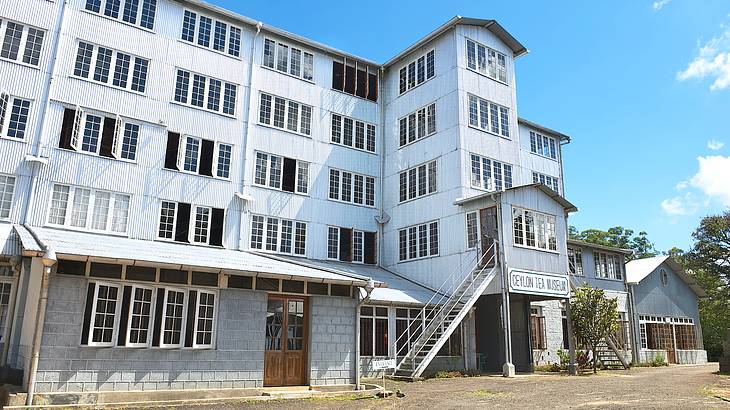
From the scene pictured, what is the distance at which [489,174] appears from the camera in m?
24.9

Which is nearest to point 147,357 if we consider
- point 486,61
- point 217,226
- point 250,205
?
point 217,226

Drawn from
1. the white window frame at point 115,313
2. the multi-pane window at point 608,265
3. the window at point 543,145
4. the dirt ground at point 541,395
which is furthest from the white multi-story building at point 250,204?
the multi-pane window at point 608,265

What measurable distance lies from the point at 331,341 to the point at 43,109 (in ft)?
42.6

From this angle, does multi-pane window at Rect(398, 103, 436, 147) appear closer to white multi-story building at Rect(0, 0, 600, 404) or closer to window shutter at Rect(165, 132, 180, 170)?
white multi-story building at Rect(0, 0, 600, 404)

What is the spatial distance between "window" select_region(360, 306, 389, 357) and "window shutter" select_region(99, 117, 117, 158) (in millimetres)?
11219

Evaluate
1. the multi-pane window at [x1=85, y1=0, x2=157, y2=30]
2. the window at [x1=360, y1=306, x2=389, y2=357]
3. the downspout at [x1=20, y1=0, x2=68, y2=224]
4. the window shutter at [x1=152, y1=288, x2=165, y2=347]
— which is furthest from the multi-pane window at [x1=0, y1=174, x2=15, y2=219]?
the window at [x1=360, y1=306, x2=389, y2=357]

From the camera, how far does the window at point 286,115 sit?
2436 cm

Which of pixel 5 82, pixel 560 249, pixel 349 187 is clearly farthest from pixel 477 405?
pixel 5 82

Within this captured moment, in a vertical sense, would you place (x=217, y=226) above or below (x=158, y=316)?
above

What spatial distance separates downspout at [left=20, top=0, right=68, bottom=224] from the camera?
18.0 metres

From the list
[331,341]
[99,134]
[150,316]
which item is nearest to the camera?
[150,316]

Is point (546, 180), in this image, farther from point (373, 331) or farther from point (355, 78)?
point (373, 331)

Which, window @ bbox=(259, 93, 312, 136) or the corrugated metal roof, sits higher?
window @ bbox=(259, 93, 312, 136)

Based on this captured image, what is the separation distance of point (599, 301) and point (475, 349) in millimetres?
5772
